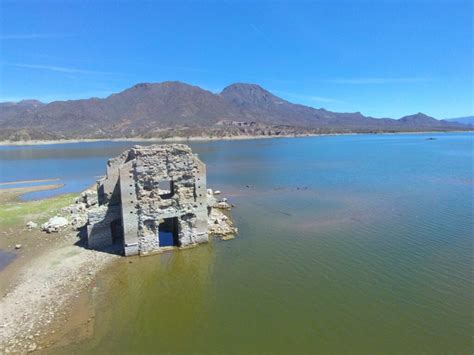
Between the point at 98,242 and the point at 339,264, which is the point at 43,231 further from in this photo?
the point at 339,264

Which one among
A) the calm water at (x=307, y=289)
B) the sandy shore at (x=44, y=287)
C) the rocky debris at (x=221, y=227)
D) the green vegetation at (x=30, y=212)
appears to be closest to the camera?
the calm water at (x=307, y=289)

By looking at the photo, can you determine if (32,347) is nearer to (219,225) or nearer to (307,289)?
(307,289)

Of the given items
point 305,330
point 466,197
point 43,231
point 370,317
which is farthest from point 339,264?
point 466,197

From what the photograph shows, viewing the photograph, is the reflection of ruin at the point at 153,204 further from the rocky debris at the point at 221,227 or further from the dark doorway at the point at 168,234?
the rocky debris at the point at 221,227

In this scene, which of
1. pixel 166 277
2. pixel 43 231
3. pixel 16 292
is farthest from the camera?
pixel 43 231

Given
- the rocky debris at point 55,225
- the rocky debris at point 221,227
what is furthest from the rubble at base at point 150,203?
the rocky debris at point 55,225

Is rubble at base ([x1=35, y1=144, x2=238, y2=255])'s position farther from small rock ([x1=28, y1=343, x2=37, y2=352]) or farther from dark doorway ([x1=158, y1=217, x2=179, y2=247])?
small rock ([x1=28, y1=343, x2=37, y2=352])

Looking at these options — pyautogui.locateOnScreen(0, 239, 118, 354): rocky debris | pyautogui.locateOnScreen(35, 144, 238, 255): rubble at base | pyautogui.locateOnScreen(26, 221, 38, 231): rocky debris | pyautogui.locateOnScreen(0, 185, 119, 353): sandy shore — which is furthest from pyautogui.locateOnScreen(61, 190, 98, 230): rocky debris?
pyautogui.locateOnScreen(35, 144, 238, 255): rubble at base
